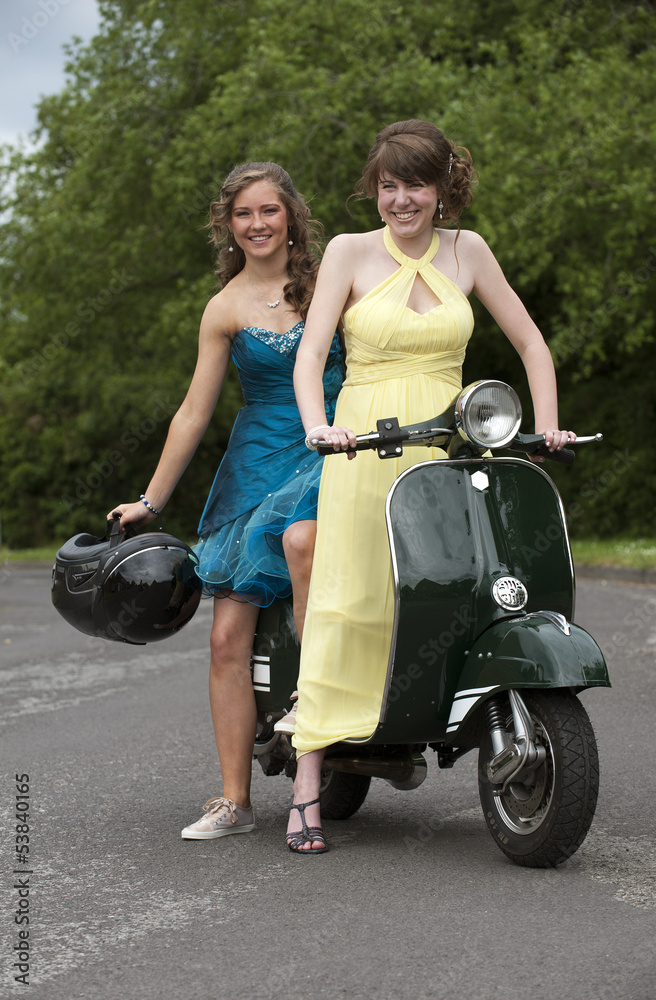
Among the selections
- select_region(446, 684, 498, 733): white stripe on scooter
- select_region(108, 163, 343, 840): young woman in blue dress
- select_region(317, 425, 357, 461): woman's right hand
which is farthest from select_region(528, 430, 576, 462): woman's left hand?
select_region(108, 163, 343, 840): young woman in blue dress

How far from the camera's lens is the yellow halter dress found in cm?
365

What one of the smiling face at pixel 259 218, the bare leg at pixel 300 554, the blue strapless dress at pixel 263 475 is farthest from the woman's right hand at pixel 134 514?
the smiling face at pixel 259 218

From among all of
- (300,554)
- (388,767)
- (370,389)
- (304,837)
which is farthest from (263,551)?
(304,837)

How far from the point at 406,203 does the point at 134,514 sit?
1.31 metres

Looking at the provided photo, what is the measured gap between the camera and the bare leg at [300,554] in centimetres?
382

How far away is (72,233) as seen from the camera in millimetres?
22469

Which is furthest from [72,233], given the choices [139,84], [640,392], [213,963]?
[213,963]

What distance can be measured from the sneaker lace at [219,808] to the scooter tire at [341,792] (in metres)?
0.30

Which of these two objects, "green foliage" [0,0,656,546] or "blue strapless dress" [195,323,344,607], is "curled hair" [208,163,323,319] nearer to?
"blue strapless dress" [195,323,344,607]

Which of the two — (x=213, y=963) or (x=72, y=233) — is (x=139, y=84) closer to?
(x=72, y=233)

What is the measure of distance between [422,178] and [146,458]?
2482cm

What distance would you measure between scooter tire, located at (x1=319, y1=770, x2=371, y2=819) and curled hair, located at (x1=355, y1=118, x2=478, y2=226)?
182 centimetres

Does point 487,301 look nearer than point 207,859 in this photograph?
No

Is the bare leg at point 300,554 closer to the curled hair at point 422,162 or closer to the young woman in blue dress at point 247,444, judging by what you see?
the young woman in blue dress at point 247,444
